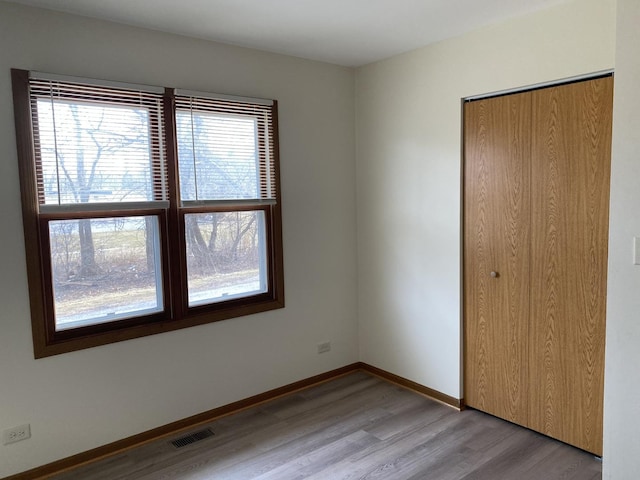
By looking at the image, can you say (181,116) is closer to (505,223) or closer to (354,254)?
(354,254)

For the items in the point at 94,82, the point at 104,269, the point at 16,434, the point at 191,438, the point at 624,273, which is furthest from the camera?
the point at 191,438

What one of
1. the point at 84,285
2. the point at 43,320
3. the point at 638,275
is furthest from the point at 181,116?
the point at 638,275

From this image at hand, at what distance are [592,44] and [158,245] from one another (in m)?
2.71

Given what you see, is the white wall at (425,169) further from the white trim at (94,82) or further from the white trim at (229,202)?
the white trim at (94,82)

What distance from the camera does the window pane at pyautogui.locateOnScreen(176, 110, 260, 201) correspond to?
2.98 meters

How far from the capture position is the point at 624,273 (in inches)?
79.5

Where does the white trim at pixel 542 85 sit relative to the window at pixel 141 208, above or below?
above

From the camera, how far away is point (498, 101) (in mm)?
2910

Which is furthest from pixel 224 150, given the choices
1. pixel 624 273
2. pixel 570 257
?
pixel 624 273

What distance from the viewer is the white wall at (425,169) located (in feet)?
8.80

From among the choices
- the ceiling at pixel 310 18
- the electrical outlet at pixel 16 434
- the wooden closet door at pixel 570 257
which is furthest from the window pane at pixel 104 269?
the wooden closet door at pixel 570 257

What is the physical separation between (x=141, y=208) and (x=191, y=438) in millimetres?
1478

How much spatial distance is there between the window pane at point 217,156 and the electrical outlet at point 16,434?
1535mm

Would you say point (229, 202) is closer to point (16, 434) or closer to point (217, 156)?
point (217, 156)
